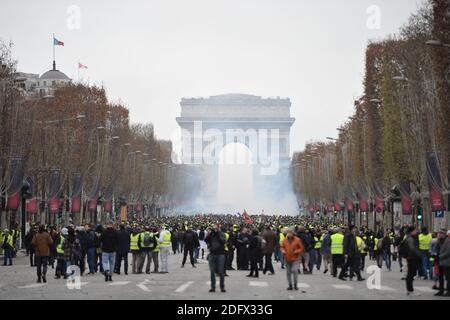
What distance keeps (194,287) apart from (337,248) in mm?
7796

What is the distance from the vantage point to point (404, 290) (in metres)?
34.0

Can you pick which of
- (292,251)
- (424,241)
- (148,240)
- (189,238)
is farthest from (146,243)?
(292,251)

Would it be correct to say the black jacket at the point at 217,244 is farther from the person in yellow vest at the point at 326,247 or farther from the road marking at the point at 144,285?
the person in yellow vest at the point at 326,247

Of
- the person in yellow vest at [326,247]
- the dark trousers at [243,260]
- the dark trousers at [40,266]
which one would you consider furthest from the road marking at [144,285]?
the dark trousers at [243,260]

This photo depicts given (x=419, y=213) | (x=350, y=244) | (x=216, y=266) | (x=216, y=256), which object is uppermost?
(x=419, y=213)

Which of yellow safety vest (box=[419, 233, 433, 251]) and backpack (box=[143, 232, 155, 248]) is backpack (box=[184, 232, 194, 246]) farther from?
yellow safety vest (box=[419, 233, 433, 251])

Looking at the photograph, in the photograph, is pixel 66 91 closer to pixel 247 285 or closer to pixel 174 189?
pixel 247 285

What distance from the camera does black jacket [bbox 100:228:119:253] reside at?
39.1 m

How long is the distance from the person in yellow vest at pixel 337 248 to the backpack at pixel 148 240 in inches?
247

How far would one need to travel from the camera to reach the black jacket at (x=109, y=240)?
3906cm

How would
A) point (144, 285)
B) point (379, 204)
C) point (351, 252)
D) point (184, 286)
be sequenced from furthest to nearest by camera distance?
point (379, 204), point (351, 252), point (144, 285), point (184, 286)

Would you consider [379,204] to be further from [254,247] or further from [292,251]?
[292,251]

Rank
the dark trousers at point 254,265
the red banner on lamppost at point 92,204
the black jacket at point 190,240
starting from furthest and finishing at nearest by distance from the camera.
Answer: the red banner on lamppost at point 92,204 → the black jacket at point 190,240 → the dark trousers at point 254,265

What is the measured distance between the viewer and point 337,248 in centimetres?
4047
